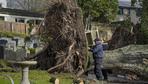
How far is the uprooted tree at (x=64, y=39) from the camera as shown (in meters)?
25.3

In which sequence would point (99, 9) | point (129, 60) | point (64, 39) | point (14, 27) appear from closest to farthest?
point (64, 39)
point (129, 60)
point (14, 27)
point (99, 9)

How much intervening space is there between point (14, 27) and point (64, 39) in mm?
35917

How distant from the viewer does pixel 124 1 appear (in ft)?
368

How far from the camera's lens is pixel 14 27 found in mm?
60938

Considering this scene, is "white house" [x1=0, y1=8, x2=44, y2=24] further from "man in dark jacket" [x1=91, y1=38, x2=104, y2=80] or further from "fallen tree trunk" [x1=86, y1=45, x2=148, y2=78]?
"man in dark jacket" [x1=91, y1=38, x2=104, y2=80]

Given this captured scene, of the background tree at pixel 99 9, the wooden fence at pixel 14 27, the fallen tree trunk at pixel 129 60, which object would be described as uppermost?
the fallen tree trunk at pixel 129 60

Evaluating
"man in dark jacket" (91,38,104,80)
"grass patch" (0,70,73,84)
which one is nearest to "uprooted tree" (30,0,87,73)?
"grass patch" (0,70,73,84)

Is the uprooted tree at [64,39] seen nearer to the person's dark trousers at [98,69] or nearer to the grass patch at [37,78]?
the grass patch at [37,78]

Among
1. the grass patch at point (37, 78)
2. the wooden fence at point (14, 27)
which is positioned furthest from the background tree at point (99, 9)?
the grass patch at point (37, 78)

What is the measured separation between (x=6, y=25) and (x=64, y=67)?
36243 mm

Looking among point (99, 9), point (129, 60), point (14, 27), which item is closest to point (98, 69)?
point (129, 60)

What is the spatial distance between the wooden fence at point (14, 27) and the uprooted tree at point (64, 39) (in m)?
34.2

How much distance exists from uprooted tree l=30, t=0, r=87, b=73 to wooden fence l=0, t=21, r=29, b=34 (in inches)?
1346

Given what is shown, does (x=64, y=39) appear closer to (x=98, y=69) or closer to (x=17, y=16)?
(x=98, y=69)
